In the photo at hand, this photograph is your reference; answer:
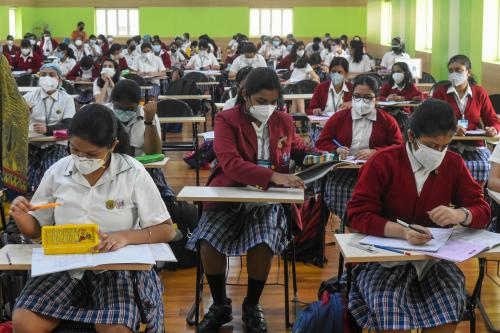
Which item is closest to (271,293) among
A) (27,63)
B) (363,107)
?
(363,107)

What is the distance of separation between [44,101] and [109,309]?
4107 mm

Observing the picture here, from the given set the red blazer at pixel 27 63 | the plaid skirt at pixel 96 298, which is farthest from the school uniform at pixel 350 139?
the red blazer at pixel 27 63

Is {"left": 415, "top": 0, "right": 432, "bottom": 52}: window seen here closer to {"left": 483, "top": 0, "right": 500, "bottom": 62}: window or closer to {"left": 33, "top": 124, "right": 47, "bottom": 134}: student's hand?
{"left": 483, "top": 0, "right": 500, "bottom": 62}: window

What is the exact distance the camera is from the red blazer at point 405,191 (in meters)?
3.26

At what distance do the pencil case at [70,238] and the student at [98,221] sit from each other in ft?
0.19

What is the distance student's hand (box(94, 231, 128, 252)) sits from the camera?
2908mm

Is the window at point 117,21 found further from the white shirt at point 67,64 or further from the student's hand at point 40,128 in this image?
the student's hand at point 40,128

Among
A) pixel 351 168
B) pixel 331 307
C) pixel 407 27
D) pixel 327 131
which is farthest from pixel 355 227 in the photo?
pixel 407 27

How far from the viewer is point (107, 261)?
2791 millimetres

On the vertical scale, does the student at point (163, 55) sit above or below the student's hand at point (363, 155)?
above

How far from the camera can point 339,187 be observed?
522 cm

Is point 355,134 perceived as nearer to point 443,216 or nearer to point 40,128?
point 443,216

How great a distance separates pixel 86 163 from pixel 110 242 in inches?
13.2

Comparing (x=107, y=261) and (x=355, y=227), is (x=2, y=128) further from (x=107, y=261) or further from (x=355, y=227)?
(x=355, y=227)
